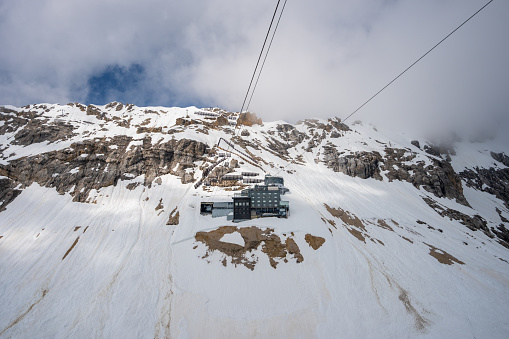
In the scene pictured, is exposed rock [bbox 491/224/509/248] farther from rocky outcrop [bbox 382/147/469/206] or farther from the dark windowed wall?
the dark windowed wall

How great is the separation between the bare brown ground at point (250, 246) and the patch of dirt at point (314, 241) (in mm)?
3106

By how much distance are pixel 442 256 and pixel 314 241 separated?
3107 cm

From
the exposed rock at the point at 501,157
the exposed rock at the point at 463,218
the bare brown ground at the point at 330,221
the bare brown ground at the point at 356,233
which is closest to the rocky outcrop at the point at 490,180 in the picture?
the exposed rock at the point at 501,157

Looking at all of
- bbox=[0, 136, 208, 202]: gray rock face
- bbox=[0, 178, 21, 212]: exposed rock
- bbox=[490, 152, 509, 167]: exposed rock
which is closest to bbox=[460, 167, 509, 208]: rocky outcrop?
bbox=[490, 152, 509, 167]: exposed rock

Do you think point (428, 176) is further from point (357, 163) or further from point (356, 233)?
point (356, 233)

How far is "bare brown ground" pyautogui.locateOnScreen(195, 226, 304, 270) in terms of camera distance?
128 ft

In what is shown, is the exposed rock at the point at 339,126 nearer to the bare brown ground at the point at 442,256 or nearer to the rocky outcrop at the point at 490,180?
the rocky outcrop at the point at 490,180

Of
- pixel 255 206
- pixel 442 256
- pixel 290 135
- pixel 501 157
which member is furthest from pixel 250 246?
pixel 501 157

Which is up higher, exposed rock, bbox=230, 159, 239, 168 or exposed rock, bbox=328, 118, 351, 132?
exposed rock, bbox=328, 118, 351, 132

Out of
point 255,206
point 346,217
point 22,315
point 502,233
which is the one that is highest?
point 255,206

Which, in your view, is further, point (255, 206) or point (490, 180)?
point (490, 180)

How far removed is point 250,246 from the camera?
40688 millimetres

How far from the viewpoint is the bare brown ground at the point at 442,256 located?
43.5 m

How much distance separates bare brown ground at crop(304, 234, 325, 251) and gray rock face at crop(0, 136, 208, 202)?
43.7 m
